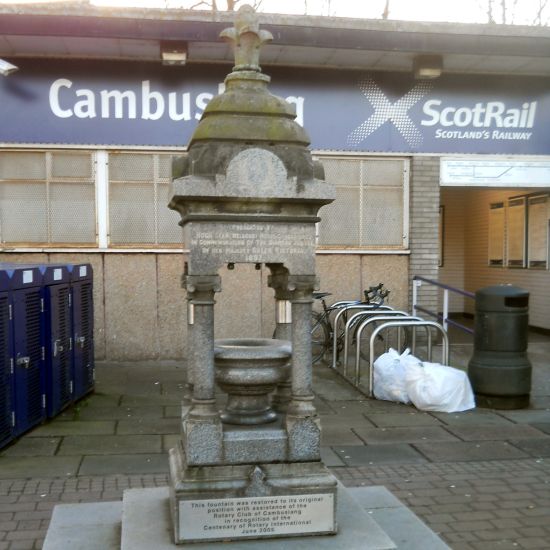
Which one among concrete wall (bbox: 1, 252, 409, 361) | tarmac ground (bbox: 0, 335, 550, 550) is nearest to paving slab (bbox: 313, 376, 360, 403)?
tarmac ground (bbox: 0, 335, 550, 550)

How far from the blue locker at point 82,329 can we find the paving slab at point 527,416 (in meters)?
4.80

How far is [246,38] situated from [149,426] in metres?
4.44

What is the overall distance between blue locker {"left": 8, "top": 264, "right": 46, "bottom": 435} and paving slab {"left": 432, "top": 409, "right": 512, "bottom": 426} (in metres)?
4.20

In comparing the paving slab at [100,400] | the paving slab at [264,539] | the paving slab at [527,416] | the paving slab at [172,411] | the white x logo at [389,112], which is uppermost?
the white x logo at [389,112]

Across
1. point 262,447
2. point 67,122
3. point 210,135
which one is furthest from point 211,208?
point 67,122

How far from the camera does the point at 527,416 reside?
27.2 ft

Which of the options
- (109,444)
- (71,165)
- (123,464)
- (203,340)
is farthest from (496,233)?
(203,340)

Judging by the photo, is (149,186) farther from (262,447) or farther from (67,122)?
(262,447)

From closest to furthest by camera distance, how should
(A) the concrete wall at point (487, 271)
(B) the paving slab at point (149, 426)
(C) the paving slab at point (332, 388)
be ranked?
(B) the paving slab at point (149, 426), (C) the paving slab at point (332, 388), (A) the concrete wall at point (487, 271)

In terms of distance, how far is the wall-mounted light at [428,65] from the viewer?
11320 millimetres

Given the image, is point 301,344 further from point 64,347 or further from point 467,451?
point 64,347

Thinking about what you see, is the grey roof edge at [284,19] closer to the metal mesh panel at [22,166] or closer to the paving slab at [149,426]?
the metal mesh panel at [22,166]

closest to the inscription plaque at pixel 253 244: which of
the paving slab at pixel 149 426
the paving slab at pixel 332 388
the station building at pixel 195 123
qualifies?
the paving slab at pixel 149 426

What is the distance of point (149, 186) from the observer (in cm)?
1141
